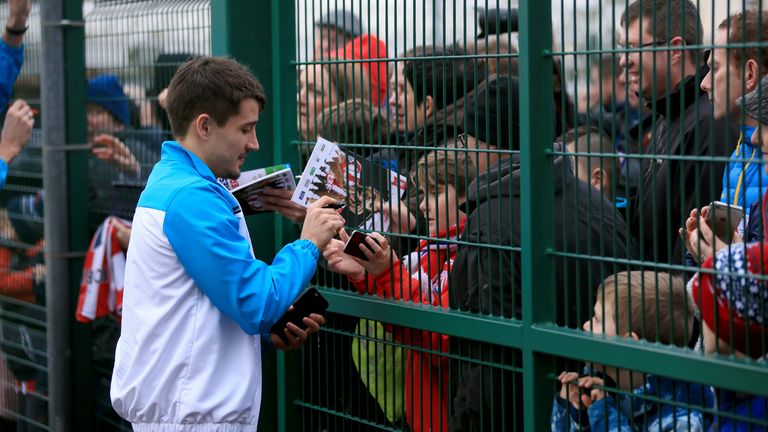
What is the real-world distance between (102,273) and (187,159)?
7.68ft

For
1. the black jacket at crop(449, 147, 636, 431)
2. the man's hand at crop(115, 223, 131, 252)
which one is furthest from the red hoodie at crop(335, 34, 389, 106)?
the man's hand at crop(115, 223, 131, 252)

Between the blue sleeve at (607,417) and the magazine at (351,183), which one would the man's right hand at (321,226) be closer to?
the magazine at (351,183)

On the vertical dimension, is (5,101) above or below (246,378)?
above

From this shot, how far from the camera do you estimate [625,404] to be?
3.15 meters

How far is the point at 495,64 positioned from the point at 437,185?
1.40 ft

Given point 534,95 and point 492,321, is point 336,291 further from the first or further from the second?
point 534,95

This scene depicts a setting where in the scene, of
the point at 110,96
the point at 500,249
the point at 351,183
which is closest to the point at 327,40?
the point at 351,183

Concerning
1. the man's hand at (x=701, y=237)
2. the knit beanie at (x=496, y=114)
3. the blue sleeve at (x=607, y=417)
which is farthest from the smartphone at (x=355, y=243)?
the man's hand at (x=701, y=237)

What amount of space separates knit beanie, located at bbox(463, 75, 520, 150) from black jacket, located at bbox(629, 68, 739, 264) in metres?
0.42

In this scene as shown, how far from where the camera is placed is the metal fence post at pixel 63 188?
5.81m

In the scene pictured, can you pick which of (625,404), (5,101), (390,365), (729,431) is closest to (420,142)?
(390,365)

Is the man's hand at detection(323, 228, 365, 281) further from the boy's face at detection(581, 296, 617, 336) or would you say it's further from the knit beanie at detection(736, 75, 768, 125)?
the knit beanie at detection(736, 75, 768, 125)

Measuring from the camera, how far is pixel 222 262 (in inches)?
129

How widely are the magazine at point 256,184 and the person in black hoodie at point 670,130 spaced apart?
1.16 meters
